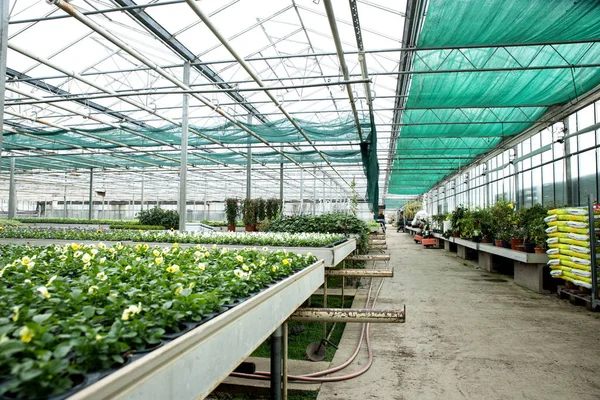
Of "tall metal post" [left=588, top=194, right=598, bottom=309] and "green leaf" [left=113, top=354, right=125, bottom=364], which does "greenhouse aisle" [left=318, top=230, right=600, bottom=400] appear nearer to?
"tall metal post" [left=588, top=194, right=598, bottom=309]

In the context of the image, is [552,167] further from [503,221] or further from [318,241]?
[318,241]

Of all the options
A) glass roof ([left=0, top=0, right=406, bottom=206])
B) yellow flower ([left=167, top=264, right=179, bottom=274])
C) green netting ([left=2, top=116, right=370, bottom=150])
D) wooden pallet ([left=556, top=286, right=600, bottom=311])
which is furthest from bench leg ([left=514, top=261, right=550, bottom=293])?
yellow flower ([left=167, top=264, right=179, bottom=274])

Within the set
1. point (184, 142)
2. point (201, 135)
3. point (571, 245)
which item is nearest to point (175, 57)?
point (184, 142)

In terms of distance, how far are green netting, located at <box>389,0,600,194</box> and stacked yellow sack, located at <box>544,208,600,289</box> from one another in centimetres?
236

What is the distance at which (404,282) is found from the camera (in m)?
8.09

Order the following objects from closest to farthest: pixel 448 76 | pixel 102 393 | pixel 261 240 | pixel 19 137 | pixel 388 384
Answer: pixel 102 393
pixel 388 384
pixel 261 240
pixel 448 76
pixel 19 137

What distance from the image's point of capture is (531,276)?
286 inches

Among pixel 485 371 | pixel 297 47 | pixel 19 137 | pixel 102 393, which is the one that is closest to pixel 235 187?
pixel 19 137

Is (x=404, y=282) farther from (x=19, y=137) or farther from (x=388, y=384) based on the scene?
(x=19, y=137)

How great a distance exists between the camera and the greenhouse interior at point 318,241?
1459 millimetres

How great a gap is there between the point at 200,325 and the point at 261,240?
12.9ft

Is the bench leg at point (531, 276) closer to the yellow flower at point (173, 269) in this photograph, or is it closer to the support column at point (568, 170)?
the support column at point (568, 170)

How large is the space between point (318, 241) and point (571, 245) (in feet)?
12.1

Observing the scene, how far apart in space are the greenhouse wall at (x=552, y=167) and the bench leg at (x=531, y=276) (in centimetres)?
175
